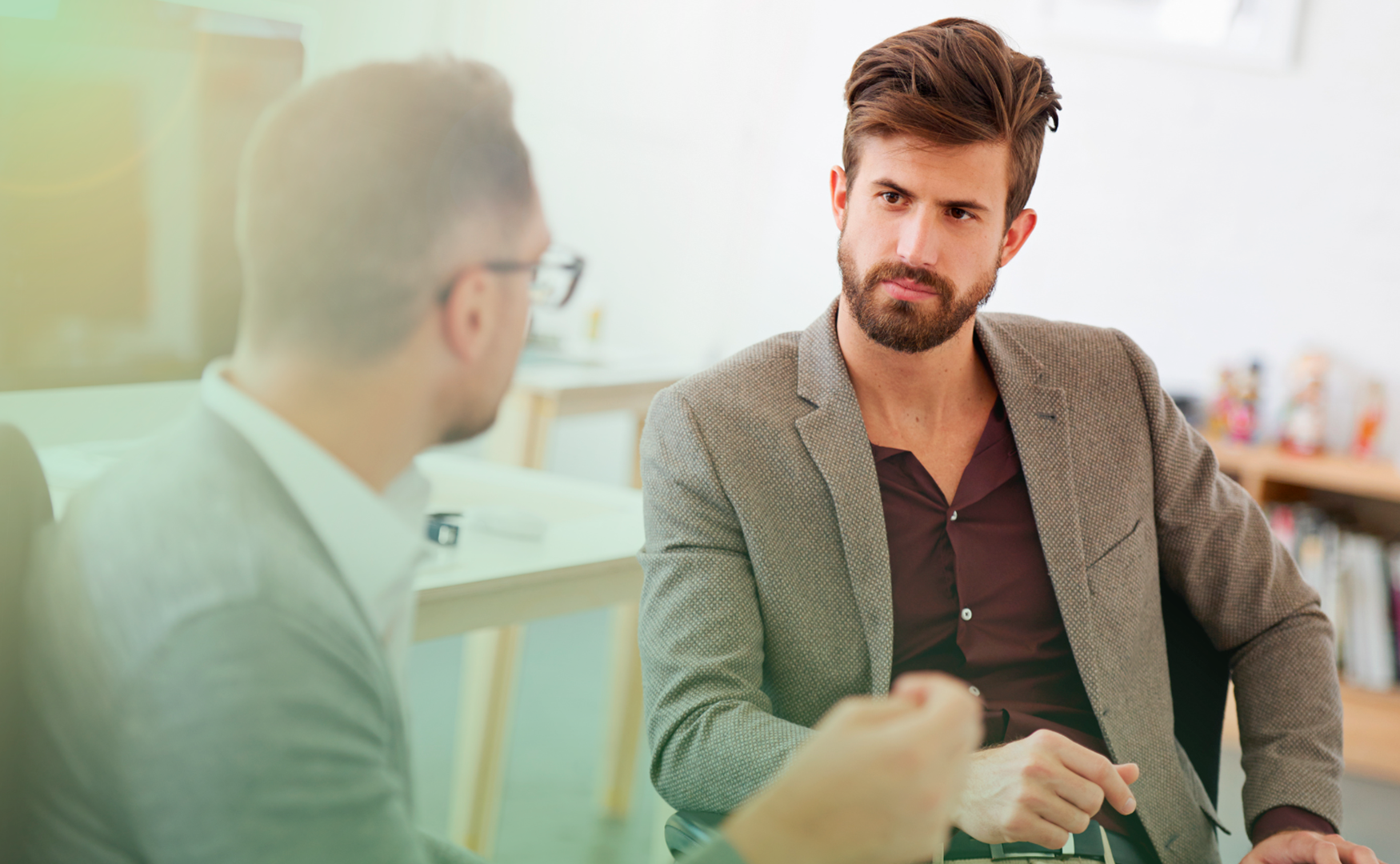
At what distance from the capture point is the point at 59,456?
19.0 inches

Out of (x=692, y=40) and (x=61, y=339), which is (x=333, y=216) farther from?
(x=692, y=40)

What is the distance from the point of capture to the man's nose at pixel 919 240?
40.5 inches

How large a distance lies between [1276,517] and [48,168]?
2.44 m

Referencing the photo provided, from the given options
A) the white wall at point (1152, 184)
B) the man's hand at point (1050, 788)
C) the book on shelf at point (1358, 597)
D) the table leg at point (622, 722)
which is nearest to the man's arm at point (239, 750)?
the man's hand at point (1050, 788)

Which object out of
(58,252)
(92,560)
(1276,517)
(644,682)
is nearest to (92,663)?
(92,560)

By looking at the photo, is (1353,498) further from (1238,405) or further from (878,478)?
(878,478)

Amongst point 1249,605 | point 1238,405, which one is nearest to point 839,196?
point 1249,605

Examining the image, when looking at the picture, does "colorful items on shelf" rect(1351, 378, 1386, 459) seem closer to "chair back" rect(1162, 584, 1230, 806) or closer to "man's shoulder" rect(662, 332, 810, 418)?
"chair back" rect(1162, 584, 1230, 806)

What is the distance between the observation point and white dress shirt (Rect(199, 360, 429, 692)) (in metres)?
0.44

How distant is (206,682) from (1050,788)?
0.55m

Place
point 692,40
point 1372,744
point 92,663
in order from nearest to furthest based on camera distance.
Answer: point 92,663 < point 692,40 < point 1372,744

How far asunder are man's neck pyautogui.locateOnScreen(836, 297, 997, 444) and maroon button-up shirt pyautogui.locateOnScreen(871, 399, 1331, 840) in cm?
6

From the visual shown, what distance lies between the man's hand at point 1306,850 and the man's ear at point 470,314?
35.3 inches

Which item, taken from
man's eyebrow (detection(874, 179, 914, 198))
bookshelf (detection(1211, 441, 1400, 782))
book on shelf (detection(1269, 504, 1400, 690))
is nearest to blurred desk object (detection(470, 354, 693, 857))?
man's eyebrow (detection(874, 179, 914, 198))
